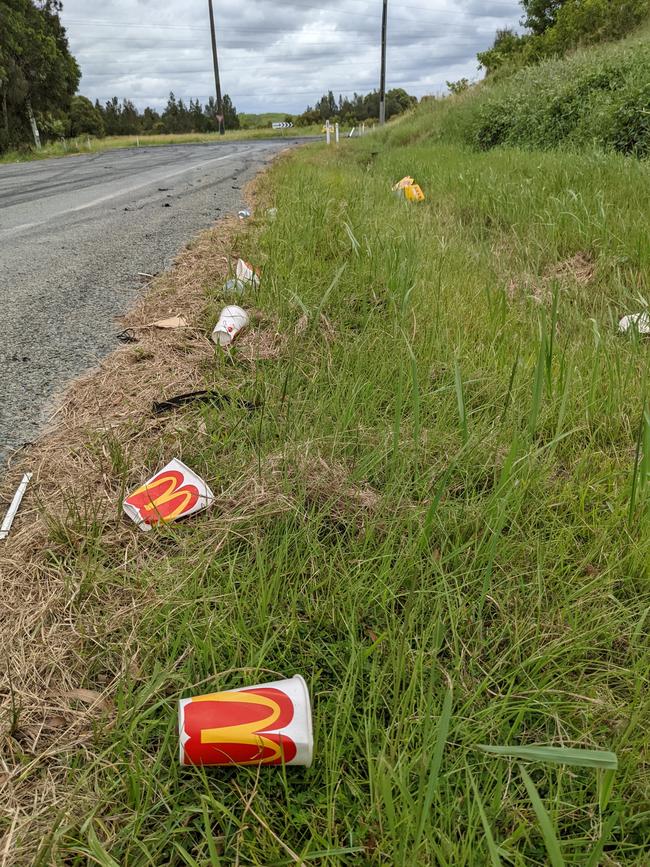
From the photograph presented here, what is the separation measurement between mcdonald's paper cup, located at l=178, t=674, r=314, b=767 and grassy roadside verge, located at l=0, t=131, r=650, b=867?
0.04 meters

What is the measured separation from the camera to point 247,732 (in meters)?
0.98

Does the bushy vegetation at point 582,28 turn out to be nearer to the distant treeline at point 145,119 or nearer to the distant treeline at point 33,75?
the distant treeline at point 33,75

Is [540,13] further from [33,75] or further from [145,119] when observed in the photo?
[145,119]

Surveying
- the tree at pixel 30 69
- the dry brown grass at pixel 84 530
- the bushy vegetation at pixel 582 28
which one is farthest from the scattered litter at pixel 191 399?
the tree at pixel 30 69

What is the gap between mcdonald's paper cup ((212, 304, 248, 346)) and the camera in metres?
2.50

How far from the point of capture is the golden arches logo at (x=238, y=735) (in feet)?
3.19

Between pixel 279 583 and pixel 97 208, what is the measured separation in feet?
22.3

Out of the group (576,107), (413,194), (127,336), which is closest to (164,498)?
(127,336)

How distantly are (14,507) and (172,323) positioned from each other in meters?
1.41

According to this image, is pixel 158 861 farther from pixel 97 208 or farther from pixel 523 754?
pixel 97 208

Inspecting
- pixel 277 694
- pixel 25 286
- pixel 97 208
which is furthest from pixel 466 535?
pixel 97 208

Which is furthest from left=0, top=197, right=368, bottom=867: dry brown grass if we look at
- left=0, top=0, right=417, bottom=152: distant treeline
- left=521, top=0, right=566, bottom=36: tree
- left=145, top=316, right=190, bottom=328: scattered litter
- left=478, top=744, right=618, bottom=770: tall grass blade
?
left=521, top=0, right=566, bottom=36: tree

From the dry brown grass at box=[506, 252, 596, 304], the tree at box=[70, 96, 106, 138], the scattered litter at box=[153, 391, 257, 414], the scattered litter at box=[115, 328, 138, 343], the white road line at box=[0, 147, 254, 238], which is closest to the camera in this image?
the scattered litter at box=[153, 391, 257, 414]

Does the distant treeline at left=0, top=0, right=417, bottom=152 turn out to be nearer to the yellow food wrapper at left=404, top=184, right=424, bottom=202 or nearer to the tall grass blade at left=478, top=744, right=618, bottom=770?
the yellow food wrapper at left=404, top=184, right=424, bottom=202
